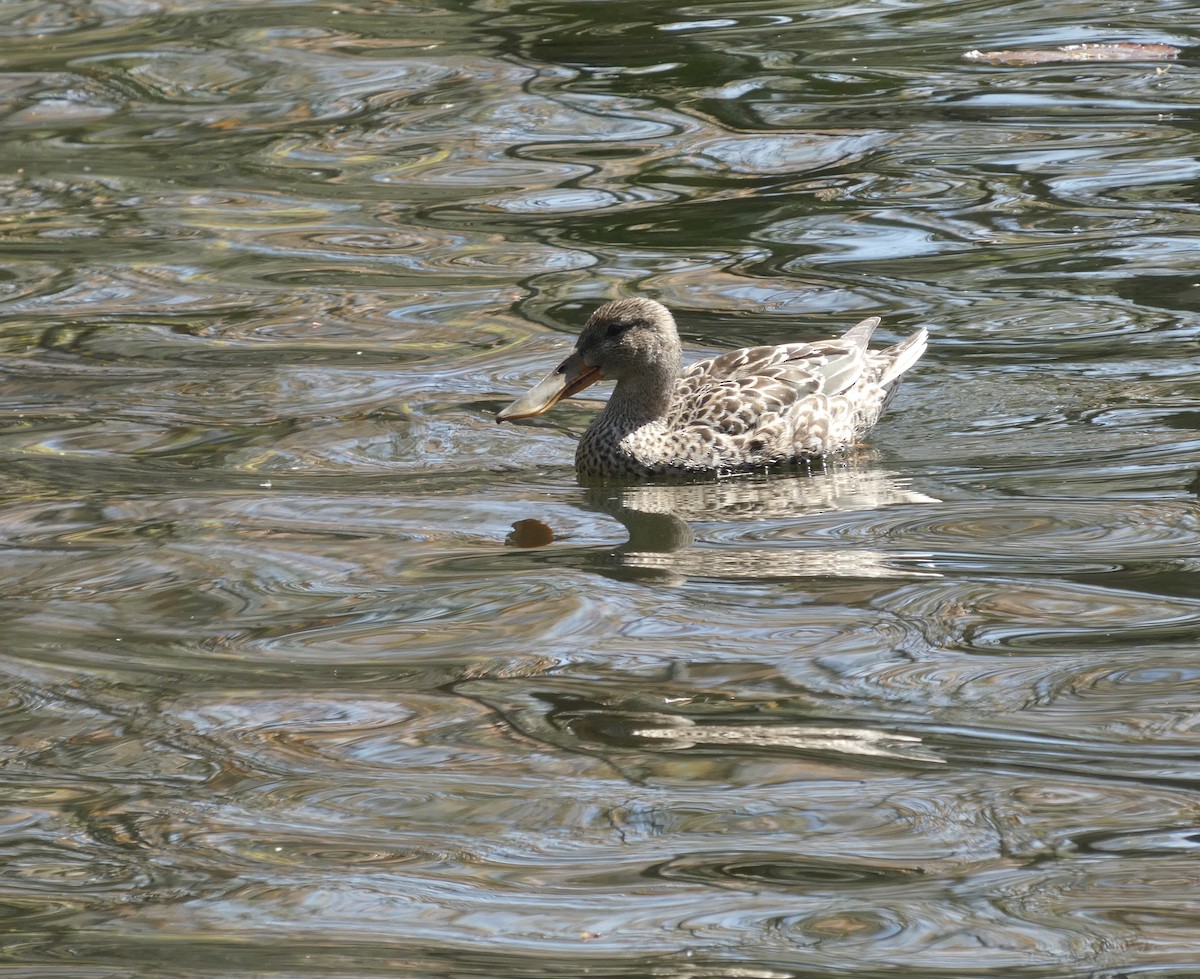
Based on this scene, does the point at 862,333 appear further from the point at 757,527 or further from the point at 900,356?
the point at 757,527

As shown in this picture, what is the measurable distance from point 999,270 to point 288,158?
4303mm

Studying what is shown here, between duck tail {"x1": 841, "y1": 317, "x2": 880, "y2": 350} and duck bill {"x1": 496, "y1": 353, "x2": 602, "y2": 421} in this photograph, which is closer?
duck bill {"x1": 496, "y1": 353, "x2": 602, "y2": 421}

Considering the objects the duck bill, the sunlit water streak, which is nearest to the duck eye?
the duck bill

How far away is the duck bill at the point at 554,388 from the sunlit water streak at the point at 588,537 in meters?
0.18

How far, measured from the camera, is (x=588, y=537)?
6305 millimetres

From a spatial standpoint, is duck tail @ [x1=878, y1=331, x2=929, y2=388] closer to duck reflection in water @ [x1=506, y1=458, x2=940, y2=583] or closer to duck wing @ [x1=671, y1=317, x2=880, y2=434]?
duck wing @ [x1=671, y1=317, x2=880, y2=434]

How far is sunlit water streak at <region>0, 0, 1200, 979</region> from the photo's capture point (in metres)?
3.94

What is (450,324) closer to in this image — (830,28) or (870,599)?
(870,599)

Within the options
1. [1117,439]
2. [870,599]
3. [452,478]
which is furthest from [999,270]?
[870,599]

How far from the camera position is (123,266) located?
945 cm

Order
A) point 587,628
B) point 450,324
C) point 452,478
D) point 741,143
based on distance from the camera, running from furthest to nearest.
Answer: point 741,143 → point 450,324 → point 452,478 → point 587,628

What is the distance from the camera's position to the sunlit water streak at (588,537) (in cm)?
394

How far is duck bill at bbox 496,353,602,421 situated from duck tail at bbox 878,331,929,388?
1.04 m

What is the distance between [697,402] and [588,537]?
1.13 m
